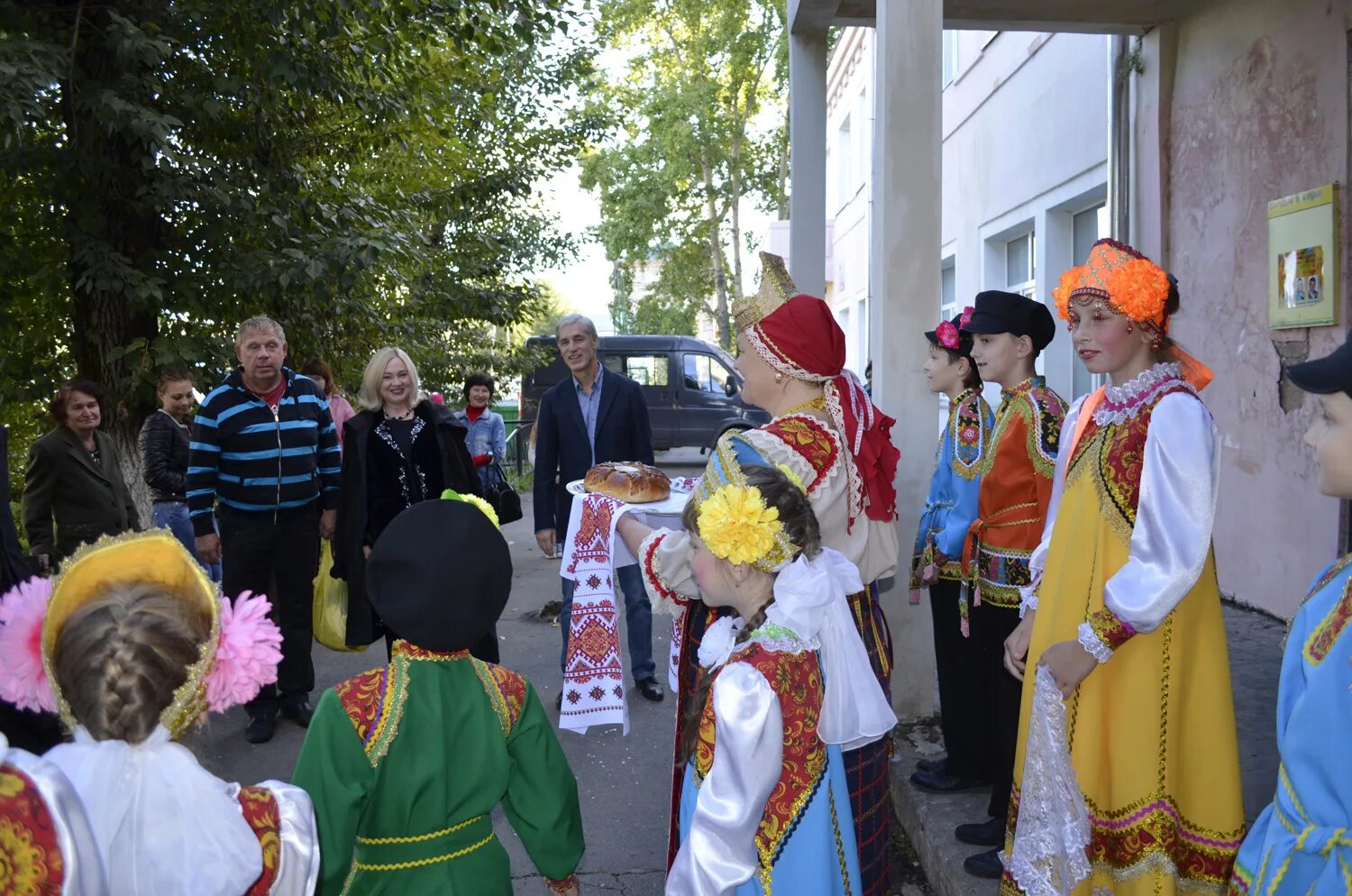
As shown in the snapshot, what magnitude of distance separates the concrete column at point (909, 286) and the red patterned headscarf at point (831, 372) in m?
1.77

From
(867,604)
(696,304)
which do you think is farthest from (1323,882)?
(696,304)

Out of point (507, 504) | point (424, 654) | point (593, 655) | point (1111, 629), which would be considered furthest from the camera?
point (507, 504)

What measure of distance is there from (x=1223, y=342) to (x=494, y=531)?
5607mm

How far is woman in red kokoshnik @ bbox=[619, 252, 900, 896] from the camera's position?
2752 mm

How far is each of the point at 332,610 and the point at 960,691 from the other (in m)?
3.17

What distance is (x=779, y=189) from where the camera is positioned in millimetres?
29875

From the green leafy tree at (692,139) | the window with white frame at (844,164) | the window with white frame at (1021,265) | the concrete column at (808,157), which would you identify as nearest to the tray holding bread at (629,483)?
the concrete column at (808,157)

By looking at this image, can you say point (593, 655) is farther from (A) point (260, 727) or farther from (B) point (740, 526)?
(B) point (740, 526)

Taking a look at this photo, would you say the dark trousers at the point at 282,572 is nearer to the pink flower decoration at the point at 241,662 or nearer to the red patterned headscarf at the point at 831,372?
the red patterned headscarf at the point at 831,372

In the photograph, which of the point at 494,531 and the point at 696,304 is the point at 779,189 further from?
the point at 494,531

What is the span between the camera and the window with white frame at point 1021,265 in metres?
10.2

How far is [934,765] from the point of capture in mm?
4020

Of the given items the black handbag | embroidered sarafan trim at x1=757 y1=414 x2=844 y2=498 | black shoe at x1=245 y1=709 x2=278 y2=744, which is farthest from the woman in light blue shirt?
embroidered sarafan trim at x1=757 y1=414 x2=844 y2=498

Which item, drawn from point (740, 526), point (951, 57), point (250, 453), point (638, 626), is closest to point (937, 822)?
point (740, 526)
